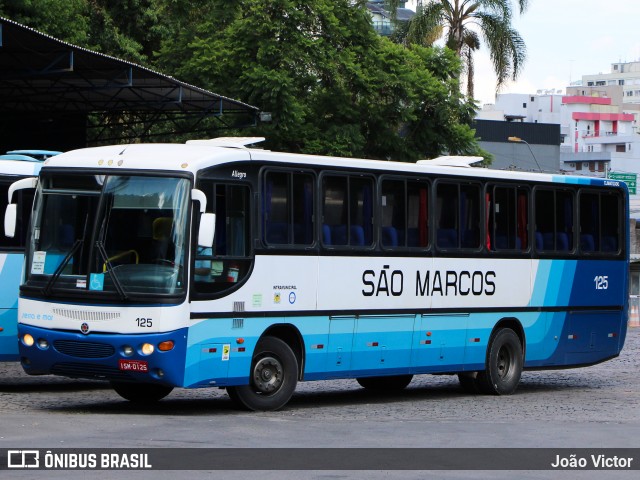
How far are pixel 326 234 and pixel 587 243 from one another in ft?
20.4

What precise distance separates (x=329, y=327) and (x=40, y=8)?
23.4 metres

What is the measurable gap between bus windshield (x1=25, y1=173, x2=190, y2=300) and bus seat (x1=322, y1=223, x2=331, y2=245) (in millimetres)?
2399

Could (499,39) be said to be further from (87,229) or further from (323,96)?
(87,229)

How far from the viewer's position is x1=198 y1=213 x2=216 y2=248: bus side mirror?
14672 mm

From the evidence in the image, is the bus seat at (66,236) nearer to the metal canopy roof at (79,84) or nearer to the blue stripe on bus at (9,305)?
the blue stripe on bus at (9,305)

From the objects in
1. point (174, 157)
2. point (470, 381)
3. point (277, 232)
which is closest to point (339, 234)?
point (277, 232)

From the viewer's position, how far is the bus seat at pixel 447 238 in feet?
61.5

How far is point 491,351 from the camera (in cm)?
1959

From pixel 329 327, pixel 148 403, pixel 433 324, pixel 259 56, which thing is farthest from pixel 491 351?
pixel 259 56

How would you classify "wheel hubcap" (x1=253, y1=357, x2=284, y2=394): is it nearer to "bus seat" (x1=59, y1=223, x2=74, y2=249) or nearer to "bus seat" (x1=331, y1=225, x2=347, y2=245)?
"bus seat" (x1=331, y1=225, x2=347, y2=245)

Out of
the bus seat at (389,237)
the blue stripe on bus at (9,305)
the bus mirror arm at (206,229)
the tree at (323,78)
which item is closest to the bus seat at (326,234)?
the bus seat at (389,237)

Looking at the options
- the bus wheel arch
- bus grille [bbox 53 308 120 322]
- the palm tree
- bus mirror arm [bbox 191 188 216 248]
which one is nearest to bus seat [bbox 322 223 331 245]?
the bus wheel arch

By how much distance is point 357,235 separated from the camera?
1738 centimetres

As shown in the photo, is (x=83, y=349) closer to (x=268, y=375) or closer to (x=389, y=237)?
(x=268, y=375)
